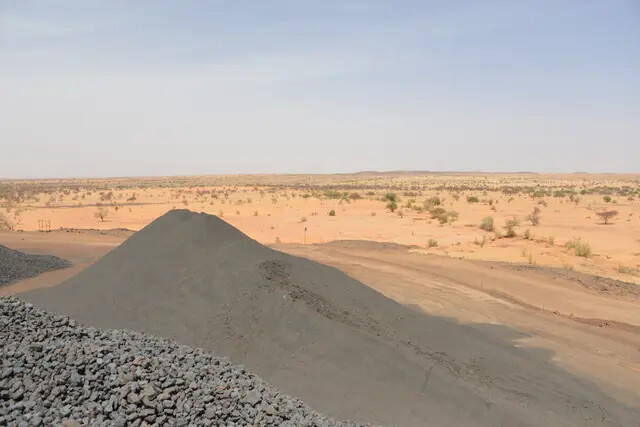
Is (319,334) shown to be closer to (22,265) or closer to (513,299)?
(513,299)

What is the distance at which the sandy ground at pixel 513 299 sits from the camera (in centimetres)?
874

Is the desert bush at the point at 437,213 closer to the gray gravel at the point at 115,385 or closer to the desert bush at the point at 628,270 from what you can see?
the desert bush at the point at 628,270

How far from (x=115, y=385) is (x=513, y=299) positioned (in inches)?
408

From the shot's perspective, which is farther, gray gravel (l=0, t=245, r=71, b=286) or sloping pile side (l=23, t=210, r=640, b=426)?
gray gravel (l=0, t=245, r=71, b=286)

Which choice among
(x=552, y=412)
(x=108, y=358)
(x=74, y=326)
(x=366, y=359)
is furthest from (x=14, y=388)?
(x=552, y=412)

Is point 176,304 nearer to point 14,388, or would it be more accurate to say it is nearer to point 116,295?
point 116,295

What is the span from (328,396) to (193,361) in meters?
1.80

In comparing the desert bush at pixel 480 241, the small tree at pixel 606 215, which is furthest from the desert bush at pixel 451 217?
the small tree at pixel 606 215

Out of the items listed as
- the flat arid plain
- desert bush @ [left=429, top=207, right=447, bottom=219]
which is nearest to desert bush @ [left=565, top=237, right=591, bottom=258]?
the flat arid plain

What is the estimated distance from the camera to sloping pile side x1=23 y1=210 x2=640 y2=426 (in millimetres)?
6578

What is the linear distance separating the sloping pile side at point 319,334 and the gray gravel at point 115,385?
1.20m

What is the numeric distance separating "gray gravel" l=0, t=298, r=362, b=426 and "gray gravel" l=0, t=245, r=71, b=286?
9.22 m

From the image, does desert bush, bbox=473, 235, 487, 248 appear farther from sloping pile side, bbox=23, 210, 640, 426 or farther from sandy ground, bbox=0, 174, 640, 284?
sloping pile side, bbox=23, 210, 640, 426

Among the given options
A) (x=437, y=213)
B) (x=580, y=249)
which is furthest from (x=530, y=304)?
(x=437, y=213)
